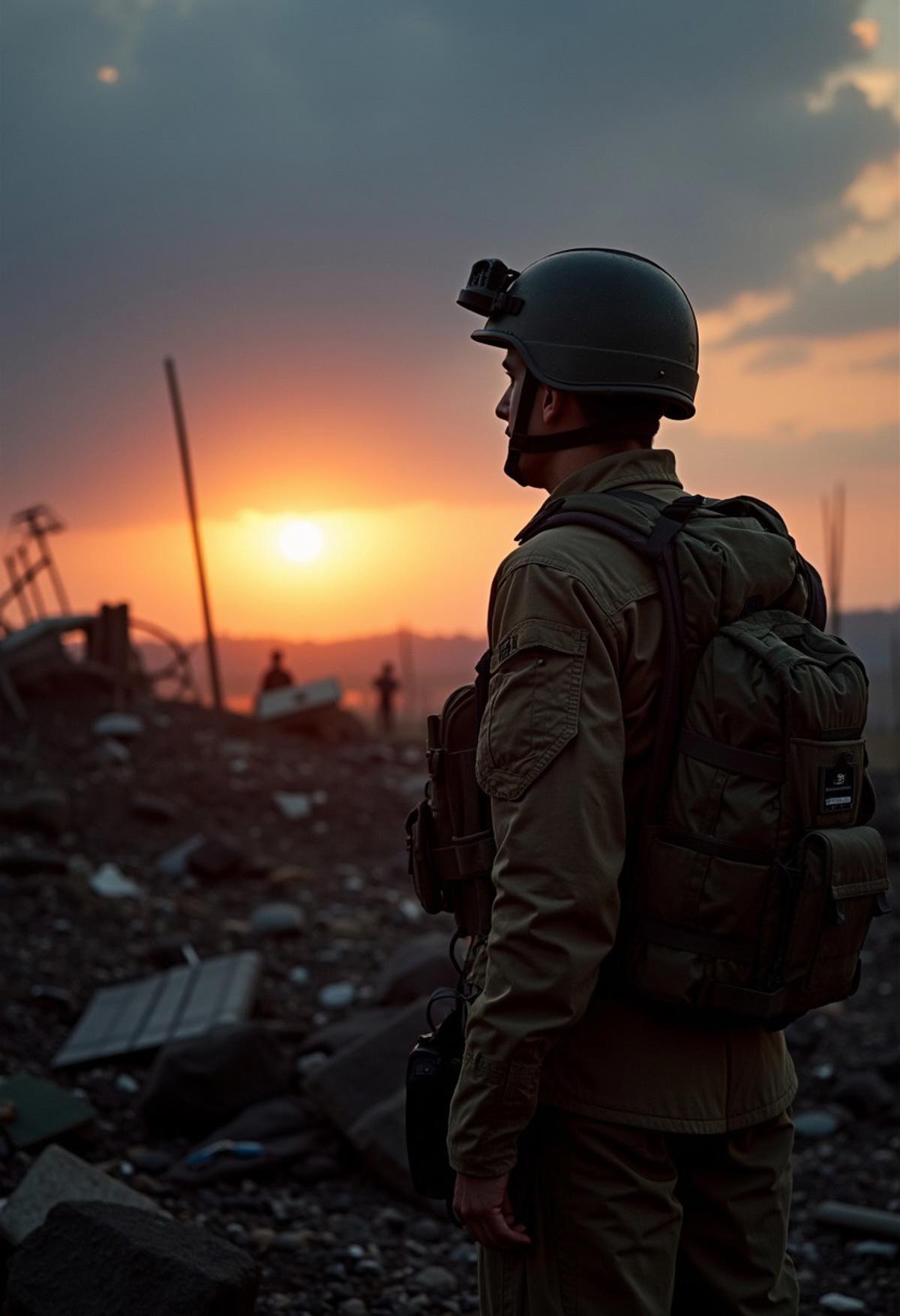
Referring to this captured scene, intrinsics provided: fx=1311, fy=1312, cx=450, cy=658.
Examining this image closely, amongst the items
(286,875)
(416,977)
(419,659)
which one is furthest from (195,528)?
(419,659)

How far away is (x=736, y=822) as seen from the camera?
2076 mm

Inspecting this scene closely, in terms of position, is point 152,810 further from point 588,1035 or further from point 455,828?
point 588,1035

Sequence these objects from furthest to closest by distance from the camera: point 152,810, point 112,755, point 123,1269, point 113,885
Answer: point 112,755
point 152,810
point 113,885
point 123,1269

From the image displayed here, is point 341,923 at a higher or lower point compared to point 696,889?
lower

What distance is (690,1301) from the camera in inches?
87.7

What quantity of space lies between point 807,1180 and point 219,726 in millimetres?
9547

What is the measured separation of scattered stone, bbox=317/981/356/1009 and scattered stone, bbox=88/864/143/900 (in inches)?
83.1

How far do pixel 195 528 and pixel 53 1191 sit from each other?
15.1 metres

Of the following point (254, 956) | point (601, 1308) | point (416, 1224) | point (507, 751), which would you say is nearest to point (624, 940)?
point (507, 751)

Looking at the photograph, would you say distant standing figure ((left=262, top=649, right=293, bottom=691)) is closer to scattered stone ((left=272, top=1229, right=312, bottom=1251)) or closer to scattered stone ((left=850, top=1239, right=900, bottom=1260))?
scattered stone ((left=272, top=1229, right=312, bottom=1251))

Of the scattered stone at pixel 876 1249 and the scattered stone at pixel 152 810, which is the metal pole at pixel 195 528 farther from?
the scattered stone at pixel 876 1249

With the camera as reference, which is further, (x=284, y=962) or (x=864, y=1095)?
(x=284, y=962)

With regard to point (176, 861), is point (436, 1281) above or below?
above

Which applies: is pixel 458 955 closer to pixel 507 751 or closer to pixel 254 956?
pixel 254 956
